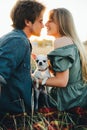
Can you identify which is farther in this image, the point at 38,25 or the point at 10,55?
the point at 38,25

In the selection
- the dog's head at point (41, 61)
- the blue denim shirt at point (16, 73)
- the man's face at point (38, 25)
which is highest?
the man's face at point (38, 25)

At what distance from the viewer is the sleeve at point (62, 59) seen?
14.4ft

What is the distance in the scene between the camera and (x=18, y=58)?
160 inches

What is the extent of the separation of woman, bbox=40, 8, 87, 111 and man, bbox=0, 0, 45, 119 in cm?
28

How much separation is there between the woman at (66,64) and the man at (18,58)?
0.28 m

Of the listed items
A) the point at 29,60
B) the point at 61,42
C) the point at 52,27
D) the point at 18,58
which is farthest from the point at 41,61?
the point at 18,58

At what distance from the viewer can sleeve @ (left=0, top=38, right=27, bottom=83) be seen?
3930 mm

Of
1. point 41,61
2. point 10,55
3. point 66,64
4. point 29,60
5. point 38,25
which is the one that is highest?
point 38,25

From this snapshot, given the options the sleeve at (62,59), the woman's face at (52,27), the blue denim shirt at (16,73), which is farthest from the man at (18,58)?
the sleeve at (62,59)

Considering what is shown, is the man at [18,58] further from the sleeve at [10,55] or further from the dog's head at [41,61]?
the dog's head at [41,61]

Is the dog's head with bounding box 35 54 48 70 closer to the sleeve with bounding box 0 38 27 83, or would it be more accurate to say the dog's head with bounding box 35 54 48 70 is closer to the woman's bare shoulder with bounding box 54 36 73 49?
the woman's bare shoulder with bounding box 54 36 73 49

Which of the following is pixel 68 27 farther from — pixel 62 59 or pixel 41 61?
pixel 41 61

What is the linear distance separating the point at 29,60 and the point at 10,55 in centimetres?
35

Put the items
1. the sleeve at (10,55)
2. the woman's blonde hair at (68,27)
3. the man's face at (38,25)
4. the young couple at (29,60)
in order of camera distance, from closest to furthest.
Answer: the sleeve at (10,55)
the young couple at (29,60)
the man's face at (38,25)
the woman's blonde hair at (68,27)
